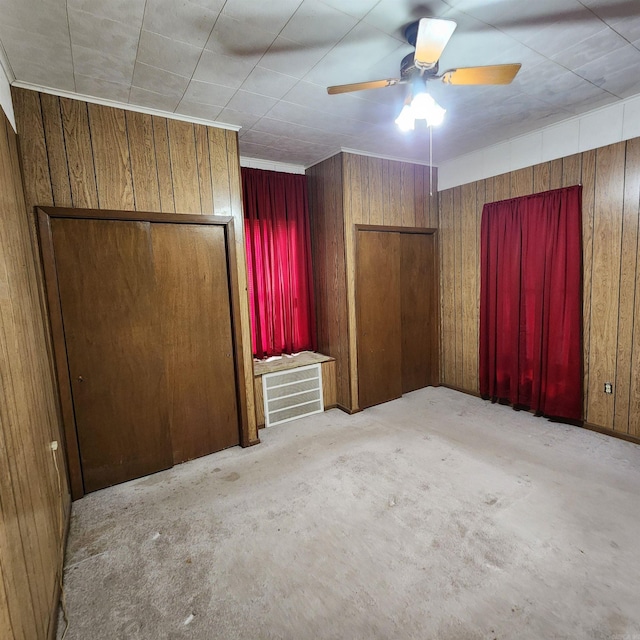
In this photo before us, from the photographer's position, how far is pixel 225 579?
1.77 meters

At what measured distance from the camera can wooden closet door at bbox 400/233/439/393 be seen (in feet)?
14.1

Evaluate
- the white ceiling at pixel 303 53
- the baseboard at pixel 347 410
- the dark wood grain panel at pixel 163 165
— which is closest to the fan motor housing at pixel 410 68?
the white ceiling at pixel 303 53

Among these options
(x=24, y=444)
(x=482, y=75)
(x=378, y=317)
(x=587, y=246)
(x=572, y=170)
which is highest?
(x=482, y=75)

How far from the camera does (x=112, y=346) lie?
2566mm

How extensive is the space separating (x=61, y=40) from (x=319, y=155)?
235 cm

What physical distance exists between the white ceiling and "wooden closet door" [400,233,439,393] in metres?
1.59

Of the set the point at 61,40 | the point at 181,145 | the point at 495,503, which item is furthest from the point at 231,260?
the point at 495,503

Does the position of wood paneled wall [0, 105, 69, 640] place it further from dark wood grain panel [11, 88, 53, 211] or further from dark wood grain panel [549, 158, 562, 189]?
dark wood grain panel [549, 158, 562, 189]

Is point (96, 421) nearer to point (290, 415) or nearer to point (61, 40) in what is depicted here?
point (290, 415)

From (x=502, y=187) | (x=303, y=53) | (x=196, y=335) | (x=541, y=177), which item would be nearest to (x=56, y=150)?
(x=196, y=335)

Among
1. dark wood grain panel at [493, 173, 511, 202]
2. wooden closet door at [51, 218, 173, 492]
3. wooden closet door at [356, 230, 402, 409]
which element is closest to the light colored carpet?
wooden closet door at [51, 218, 173, 492]

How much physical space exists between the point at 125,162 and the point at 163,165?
0.26 metres

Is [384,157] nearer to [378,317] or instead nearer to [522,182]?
[522,182]

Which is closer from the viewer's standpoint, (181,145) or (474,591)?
(474,591)
